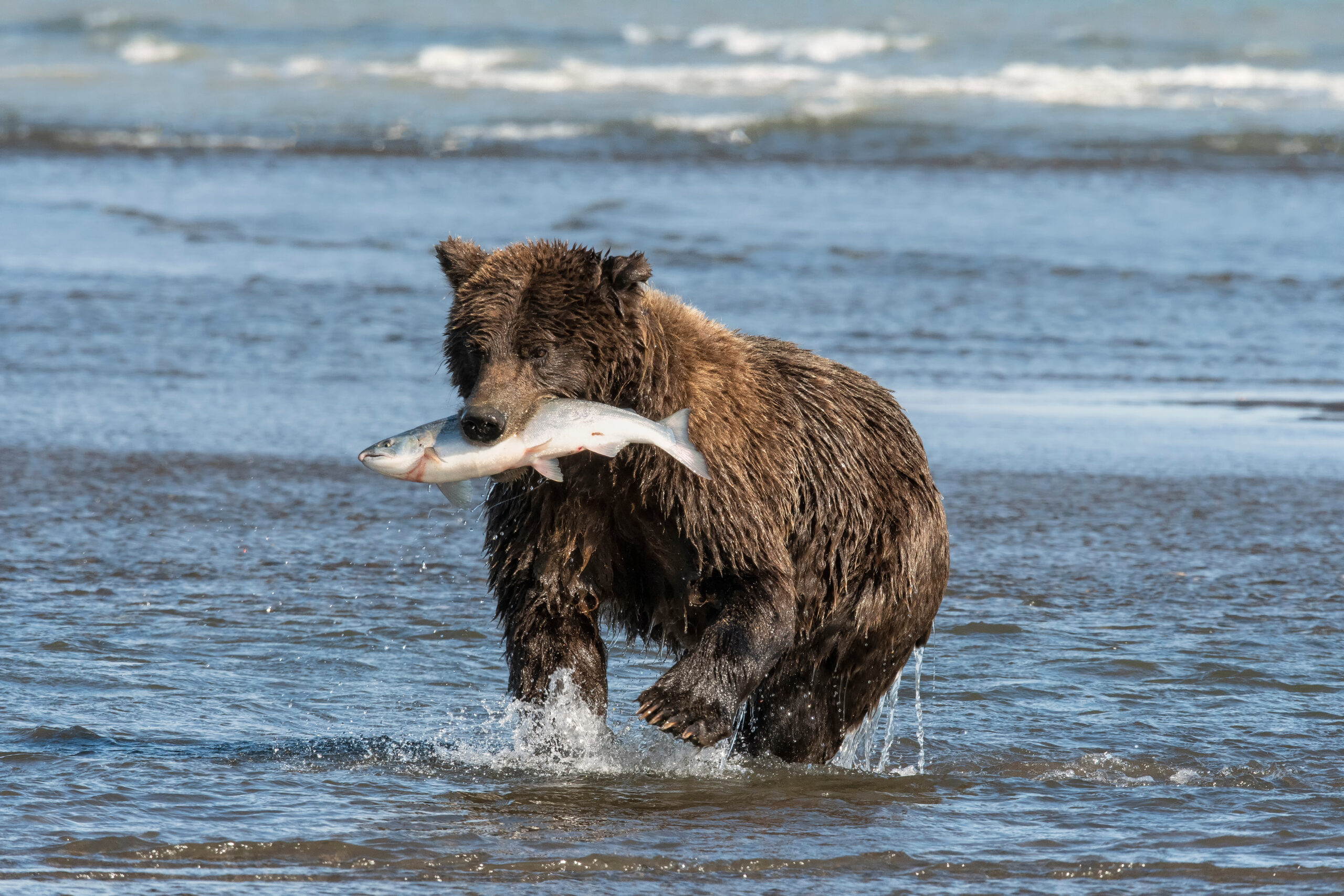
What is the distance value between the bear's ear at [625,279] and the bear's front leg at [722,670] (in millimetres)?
816

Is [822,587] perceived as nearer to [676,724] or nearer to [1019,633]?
[676,724]

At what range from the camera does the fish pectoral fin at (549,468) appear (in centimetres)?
446

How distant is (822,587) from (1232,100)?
2564cm

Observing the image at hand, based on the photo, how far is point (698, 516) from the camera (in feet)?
15.5

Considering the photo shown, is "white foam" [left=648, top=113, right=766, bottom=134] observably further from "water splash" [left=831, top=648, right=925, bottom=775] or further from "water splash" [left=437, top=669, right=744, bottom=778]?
"water splash" [left=437, top=669, right=744, bottom=778]

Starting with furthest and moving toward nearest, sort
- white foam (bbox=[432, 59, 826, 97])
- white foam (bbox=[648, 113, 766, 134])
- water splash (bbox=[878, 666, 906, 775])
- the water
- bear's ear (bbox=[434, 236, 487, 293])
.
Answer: white foam (bbox=[432, 59, 826, 97]) → white foam (bbox=[648, 113, 766, 134]) → water splash (bbox=[878, 666, 906, 775]) → bear's ear (bbox=[434, 236, 487, 293]) → the water

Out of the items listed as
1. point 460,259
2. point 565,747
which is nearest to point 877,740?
point 565,747

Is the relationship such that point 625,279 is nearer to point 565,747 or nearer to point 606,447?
point 606,447

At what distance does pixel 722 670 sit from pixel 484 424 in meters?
0.93

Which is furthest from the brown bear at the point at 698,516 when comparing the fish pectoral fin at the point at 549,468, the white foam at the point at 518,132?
the white foam at the point at 518,132

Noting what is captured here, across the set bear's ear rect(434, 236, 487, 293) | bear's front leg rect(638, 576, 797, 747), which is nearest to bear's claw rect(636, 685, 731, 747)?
bear's front leg rect(638, 576, 797, 747)

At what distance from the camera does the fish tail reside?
4.52 metres

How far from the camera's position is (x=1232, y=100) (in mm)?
28547

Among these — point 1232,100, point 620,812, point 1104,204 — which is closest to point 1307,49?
point 1232,100
